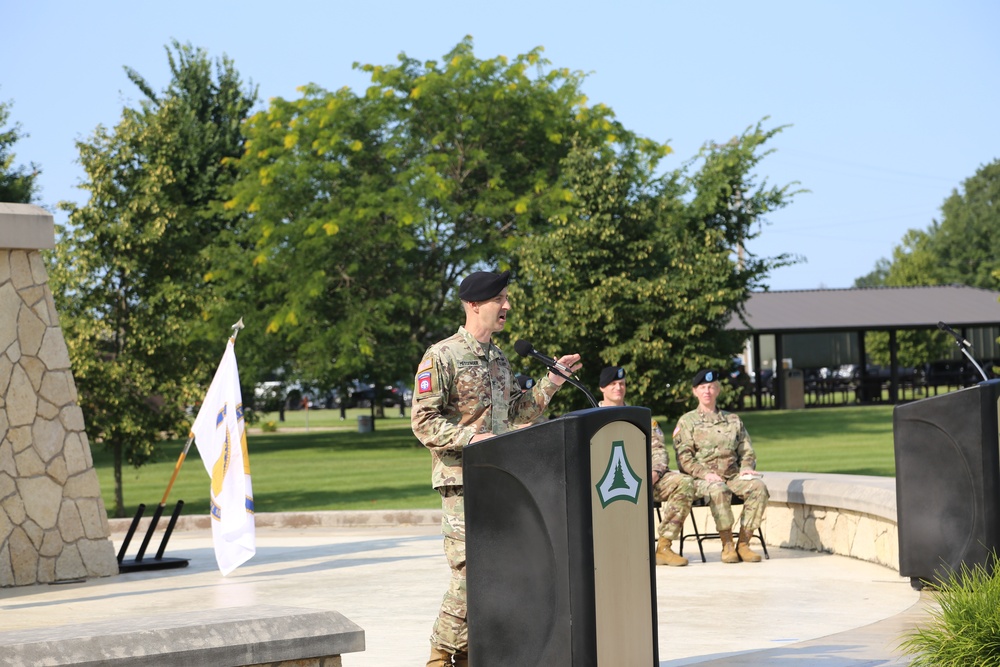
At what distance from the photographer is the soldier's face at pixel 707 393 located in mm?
11305

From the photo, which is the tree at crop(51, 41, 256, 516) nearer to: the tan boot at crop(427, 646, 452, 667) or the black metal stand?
the black metal stand

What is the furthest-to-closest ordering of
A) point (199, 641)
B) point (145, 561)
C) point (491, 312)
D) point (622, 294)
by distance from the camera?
1. point (622, 294)
2. point (145, 561)
3. point (491, 312)
4. point (199, 641)

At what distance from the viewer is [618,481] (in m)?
5.04

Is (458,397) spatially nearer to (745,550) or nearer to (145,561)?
(745,550)

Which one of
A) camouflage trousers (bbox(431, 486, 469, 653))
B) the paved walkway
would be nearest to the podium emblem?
camouflage trousers (bbox(431, 486, 469, 653))

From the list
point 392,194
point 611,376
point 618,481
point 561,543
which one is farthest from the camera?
point 392,194

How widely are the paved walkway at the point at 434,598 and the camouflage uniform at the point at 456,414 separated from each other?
1.11 m

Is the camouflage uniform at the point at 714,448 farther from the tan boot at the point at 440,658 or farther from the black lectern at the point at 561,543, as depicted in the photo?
the black lectern at the point at 561,543

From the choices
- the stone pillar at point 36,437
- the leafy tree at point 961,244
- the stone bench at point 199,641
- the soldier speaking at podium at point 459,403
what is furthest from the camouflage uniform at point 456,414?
the leafy tree at point 961,244

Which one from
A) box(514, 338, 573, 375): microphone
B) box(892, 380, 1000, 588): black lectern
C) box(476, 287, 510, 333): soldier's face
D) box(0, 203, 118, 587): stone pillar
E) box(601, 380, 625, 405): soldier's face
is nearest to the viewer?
box(514, 338, 573, 375): microphone

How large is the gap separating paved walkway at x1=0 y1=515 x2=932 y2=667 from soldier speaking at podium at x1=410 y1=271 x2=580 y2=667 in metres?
1.11

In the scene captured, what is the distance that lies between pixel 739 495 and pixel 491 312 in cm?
592

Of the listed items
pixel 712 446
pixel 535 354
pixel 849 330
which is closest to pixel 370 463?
pixel 712 446

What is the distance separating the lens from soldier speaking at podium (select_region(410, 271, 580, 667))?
5738 millimetres
